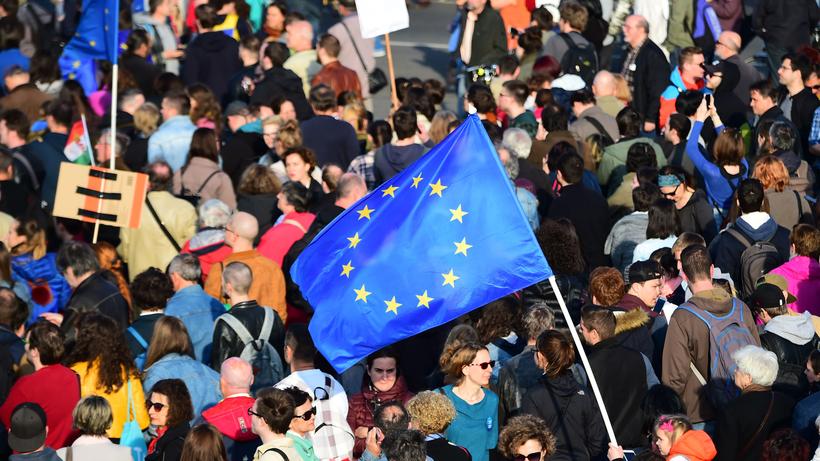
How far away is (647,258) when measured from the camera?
11016mm

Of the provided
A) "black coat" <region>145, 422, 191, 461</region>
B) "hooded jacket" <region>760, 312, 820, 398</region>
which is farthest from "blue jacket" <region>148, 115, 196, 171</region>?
"hooded jacket" <region>760, 312, 820, 398</region>

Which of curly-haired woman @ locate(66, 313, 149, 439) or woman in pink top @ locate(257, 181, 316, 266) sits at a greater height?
curly-haired woman @ locate(66, 313, 149, 439)

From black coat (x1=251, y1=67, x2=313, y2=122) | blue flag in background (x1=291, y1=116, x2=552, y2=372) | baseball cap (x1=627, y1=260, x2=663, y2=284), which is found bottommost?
black coat (x1=251, y1=67, x2=313, y2=122)

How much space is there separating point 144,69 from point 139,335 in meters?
7.44

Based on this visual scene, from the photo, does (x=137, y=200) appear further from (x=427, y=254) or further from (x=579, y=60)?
(x=579, y=60)

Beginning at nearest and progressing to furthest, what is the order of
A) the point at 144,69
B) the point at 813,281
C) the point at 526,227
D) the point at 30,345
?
the point at 526,227, the point at 30,345, the point at 813,281, the point at 144,69

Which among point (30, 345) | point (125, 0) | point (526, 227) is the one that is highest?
point (526, 227)

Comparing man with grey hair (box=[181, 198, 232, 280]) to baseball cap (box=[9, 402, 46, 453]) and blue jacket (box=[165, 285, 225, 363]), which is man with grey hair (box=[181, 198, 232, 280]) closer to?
blue jacket (box=[165, 285, 225, 363])

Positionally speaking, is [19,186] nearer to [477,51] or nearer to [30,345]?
[30,345]

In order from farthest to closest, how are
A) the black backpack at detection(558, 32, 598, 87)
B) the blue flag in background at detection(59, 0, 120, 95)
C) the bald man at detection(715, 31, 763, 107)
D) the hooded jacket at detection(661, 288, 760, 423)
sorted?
the black backpack at detection(558, 32, 598, 87)
the bald man at detection(715, 31, 763, 107)
the blue flag in background at detection(59, 0, 120, 95)
the hooded jacket at detection(661, 288, 760, 423)

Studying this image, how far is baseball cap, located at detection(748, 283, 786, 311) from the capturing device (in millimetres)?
9633

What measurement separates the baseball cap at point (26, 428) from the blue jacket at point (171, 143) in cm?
618

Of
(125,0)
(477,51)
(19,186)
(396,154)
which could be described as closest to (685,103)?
(396,154)

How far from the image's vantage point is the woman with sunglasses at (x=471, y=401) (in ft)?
29.2
